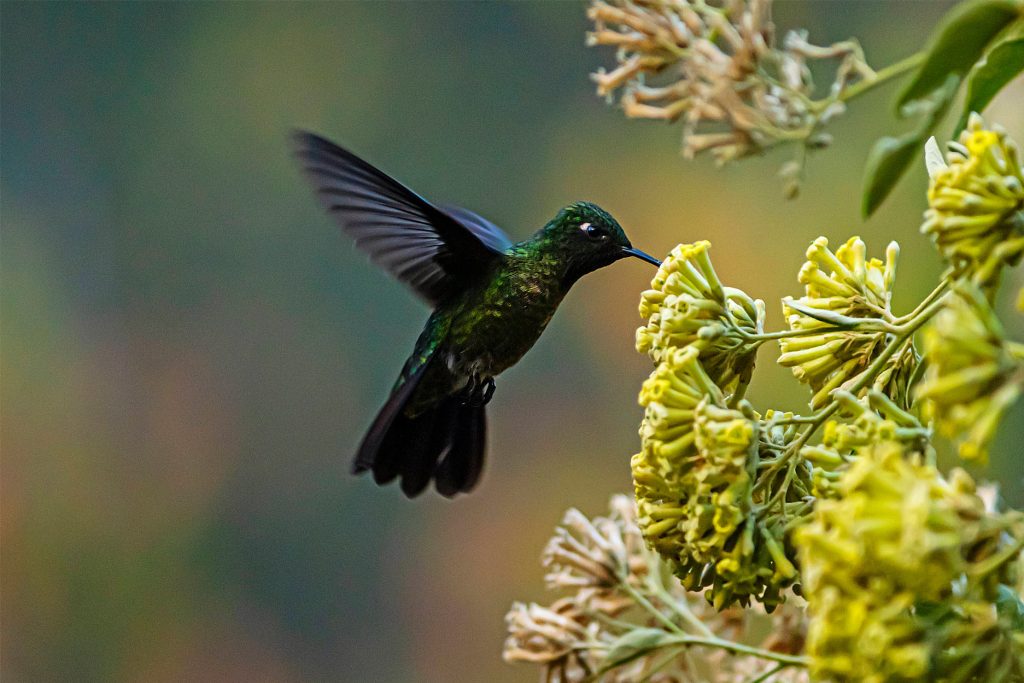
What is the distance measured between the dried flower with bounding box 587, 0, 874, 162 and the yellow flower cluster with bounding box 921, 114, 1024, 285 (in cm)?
39

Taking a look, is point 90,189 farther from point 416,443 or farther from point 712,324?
point 712,324

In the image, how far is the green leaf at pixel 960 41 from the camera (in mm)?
550

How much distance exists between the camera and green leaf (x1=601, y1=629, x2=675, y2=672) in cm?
89

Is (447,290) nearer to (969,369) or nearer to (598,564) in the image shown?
(598,564)

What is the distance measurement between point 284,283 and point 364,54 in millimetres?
754

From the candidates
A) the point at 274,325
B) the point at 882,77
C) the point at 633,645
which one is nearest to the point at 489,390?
the point at 633,645

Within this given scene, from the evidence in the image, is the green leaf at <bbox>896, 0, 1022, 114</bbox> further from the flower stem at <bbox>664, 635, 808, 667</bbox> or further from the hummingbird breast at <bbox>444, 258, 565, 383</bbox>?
the hummingbird breast at <bbox>444, 258, 565, 383</bbox>

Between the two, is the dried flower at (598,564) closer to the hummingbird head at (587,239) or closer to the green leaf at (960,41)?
the hummingbird head at (587,239)

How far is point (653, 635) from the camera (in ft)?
2.94

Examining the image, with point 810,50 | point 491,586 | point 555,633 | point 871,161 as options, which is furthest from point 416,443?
point 491,586

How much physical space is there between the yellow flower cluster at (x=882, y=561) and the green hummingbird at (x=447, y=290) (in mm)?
657

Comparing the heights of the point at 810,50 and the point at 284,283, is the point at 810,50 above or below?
below

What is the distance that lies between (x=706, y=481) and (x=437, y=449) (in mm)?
812

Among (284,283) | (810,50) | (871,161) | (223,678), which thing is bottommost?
(223,678)
